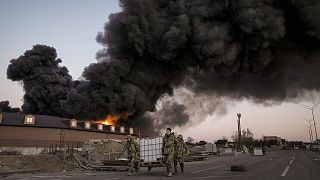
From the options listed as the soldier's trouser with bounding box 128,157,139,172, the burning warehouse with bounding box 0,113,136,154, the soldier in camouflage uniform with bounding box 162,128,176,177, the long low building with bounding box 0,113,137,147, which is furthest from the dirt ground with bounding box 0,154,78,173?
the soldier in camouflage uniform with bounding box 162,128,176,177

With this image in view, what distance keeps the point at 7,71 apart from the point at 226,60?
32375 mm

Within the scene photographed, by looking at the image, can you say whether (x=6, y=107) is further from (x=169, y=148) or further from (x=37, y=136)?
(x=169, y=148)

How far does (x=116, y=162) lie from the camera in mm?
22047

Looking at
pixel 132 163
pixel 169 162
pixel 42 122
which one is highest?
pixel 42 122

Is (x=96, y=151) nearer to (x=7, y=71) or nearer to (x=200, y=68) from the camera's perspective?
(x=200, y=68)

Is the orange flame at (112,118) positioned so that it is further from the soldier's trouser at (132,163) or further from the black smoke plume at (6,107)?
the soldier's trouser at (132,163)

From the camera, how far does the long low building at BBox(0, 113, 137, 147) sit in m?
41.3

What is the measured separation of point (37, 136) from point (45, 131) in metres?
1.18

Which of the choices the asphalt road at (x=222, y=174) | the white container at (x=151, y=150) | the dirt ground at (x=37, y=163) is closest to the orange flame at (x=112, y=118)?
the dirt ground at (x=37, y=163)

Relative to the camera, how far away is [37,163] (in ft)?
88.6

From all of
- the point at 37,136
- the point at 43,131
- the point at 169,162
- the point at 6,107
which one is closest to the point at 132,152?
the point at 169,162

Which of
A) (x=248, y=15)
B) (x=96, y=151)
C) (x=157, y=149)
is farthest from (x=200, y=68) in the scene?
(x=157, y=149)

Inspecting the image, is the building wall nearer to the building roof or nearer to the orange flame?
the building roof

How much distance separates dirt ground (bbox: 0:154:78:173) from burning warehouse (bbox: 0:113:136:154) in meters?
10.8
